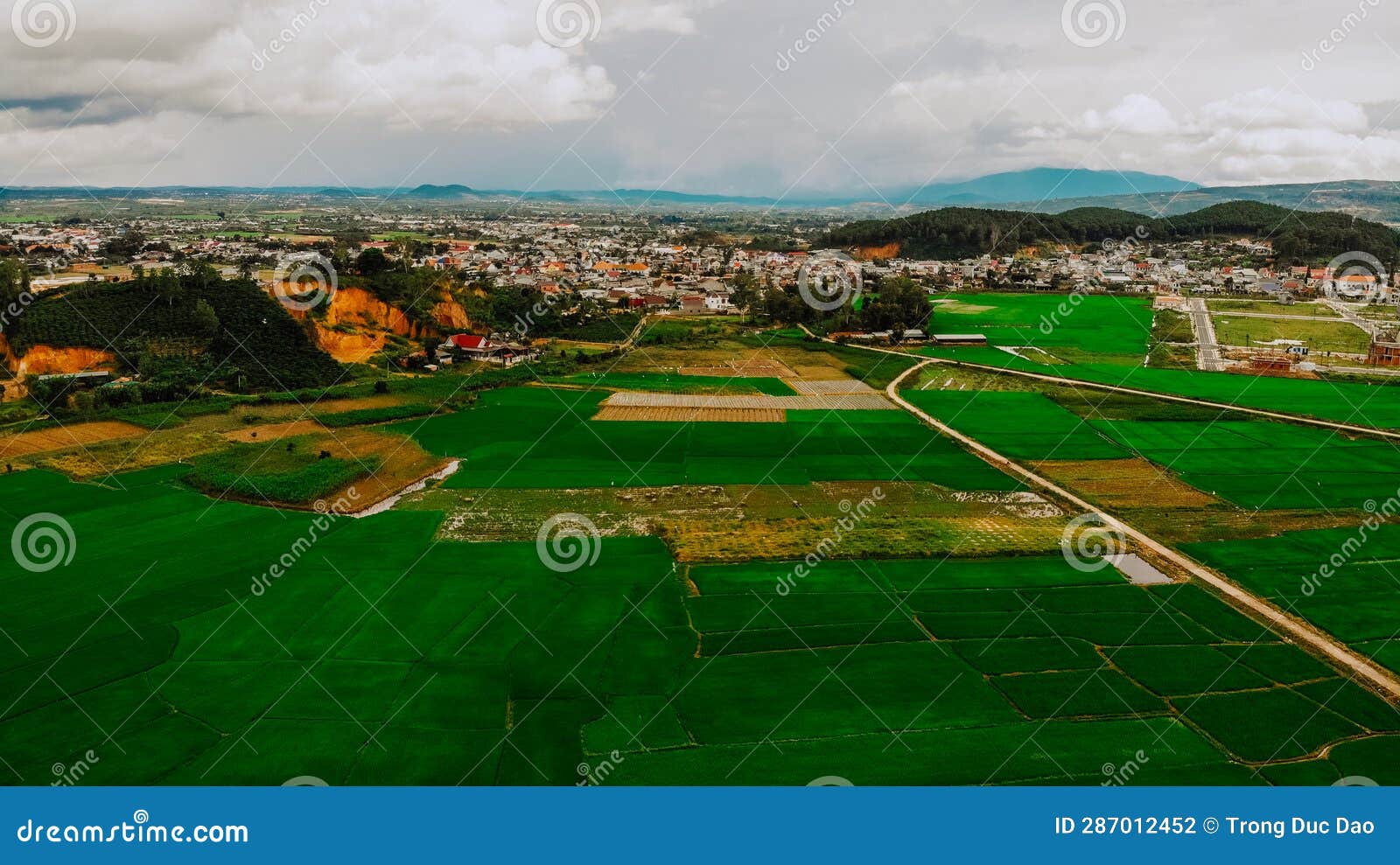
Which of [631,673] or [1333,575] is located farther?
[1333,575]

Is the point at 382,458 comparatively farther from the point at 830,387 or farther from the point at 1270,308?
the point at 1270,308

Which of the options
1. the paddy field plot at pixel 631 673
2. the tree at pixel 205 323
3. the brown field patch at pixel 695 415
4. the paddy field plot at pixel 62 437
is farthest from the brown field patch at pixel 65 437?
the brown field patch at pixel 695 415

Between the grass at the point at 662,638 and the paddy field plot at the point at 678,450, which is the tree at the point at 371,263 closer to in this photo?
the paddy field plot at the point at 678,450

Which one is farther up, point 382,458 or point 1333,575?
point 382,458

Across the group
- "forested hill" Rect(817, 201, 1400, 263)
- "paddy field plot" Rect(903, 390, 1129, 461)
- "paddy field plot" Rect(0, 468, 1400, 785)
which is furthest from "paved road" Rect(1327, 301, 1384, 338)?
"paddy field plot" Rect(0, 468, 1400, 785)

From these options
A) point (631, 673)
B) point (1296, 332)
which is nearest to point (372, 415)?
point (631, 673)

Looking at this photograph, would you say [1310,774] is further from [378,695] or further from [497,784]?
[378,695]

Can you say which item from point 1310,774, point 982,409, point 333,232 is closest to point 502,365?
point 982,409
